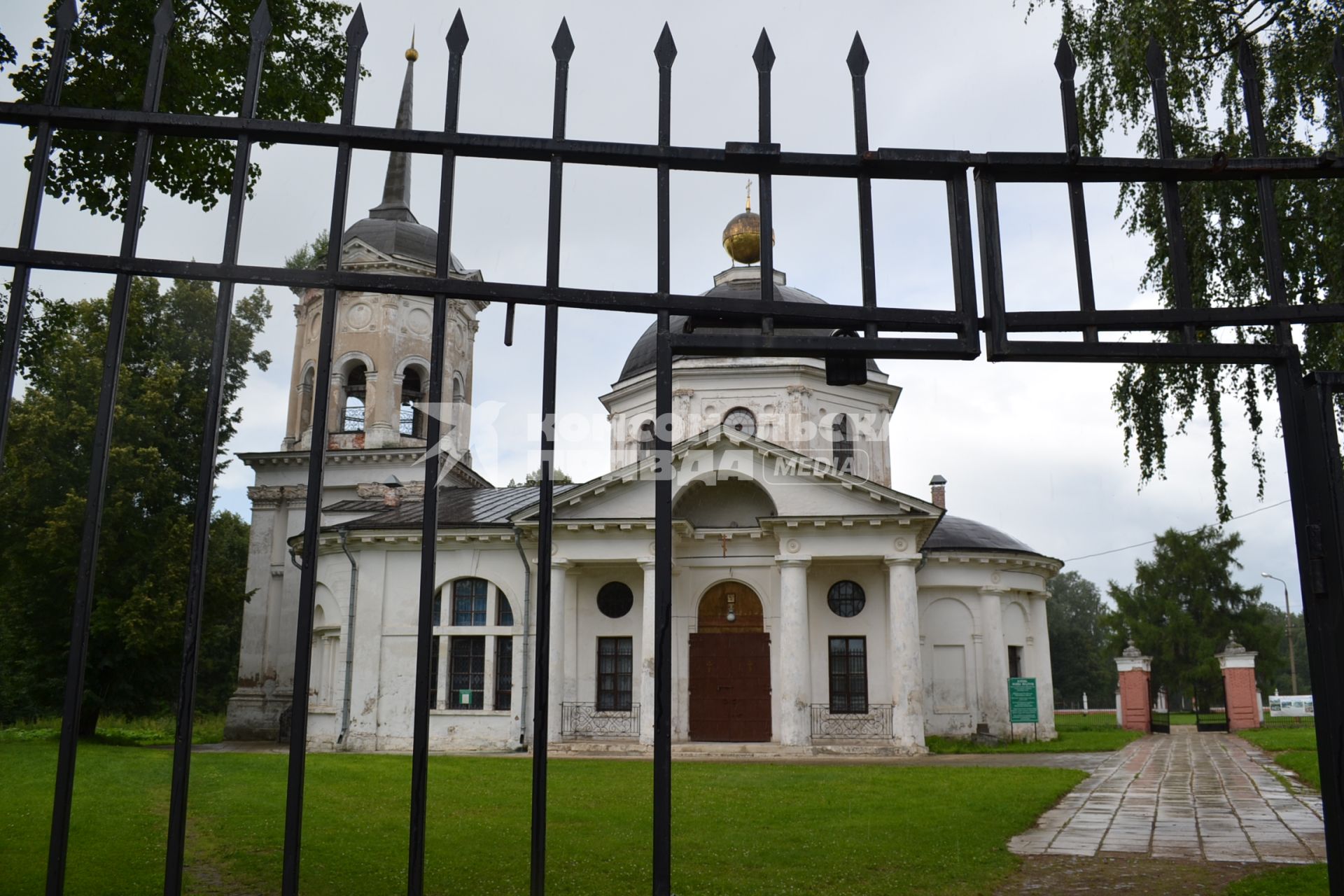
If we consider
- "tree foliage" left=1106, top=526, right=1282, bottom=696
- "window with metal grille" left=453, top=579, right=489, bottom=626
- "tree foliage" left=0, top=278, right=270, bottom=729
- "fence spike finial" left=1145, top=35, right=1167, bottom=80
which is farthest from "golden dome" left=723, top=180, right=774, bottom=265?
"tree foliage" left=1106, top=526, right=1282, bottom=696

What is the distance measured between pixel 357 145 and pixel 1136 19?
29.2 feet

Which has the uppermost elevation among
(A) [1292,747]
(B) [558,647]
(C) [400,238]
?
(C) [400,238]

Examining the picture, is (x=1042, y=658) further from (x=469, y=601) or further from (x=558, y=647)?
(x=469, y=601)

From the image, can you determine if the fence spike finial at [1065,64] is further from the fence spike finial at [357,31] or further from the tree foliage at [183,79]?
the tree foliage at [183,79]

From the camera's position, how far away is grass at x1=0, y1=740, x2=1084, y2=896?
7664 mm

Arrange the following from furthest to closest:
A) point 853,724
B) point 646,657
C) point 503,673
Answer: point 503,673 < point 853,724 < point 646,657

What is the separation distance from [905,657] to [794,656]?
252 centimetres

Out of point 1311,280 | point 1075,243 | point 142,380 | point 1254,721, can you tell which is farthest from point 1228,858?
point 1254,721

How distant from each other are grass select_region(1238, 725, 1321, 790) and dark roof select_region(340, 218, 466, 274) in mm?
22404

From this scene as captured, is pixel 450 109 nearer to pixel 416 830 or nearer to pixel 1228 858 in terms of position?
pixel 416 830

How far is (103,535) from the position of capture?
2648 cm

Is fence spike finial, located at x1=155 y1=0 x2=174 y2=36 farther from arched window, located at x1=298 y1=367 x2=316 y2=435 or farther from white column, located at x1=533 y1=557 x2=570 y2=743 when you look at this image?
arched window, located at x1=298 y1=367 x2=316 y2=435

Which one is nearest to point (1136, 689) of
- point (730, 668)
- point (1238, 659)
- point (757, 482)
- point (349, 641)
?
point (1238, 659)

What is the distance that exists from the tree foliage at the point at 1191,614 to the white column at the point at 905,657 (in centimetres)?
3409
